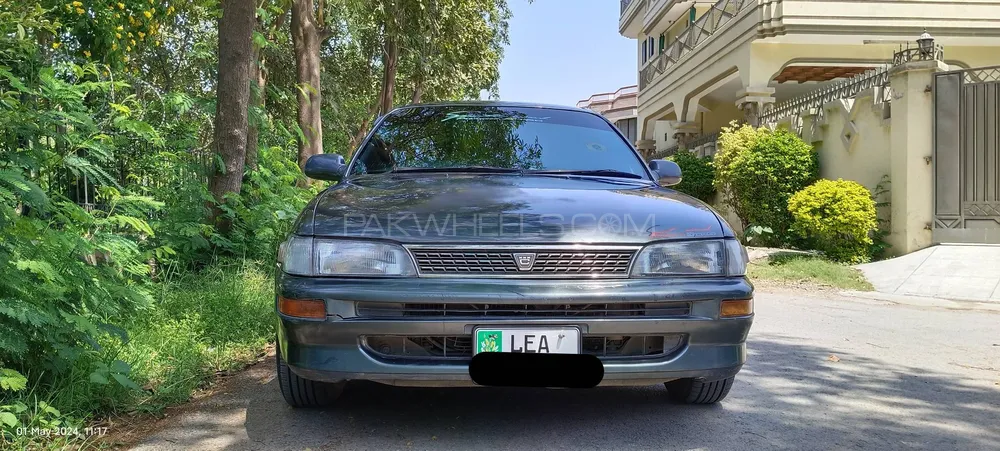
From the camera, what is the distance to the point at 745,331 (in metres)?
3.10

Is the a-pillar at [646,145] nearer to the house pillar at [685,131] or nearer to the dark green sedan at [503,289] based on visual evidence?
the house pillar at [685,131]

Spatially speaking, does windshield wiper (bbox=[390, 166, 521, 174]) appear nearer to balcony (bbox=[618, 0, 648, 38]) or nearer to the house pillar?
the house pillar

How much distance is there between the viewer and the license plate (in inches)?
111

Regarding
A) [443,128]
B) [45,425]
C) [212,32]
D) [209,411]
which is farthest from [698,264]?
[212,32]

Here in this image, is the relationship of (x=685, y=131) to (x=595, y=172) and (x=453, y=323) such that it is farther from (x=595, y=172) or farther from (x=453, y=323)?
(x=453, y=323)

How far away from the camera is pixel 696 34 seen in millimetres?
19828

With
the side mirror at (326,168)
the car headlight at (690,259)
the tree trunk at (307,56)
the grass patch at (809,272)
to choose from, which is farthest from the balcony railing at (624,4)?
the car headlight at (690,259)

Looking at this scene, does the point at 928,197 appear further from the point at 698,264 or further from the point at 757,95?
the point at 698,264

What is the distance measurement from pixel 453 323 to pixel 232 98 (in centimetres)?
501

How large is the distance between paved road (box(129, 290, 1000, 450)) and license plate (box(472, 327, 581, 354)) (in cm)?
44

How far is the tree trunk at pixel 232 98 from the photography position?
6887 mm

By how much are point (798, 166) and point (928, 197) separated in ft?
8.44

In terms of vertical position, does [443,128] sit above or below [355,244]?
above

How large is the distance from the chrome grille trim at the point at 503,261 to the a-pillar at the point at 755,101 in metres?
13.7
